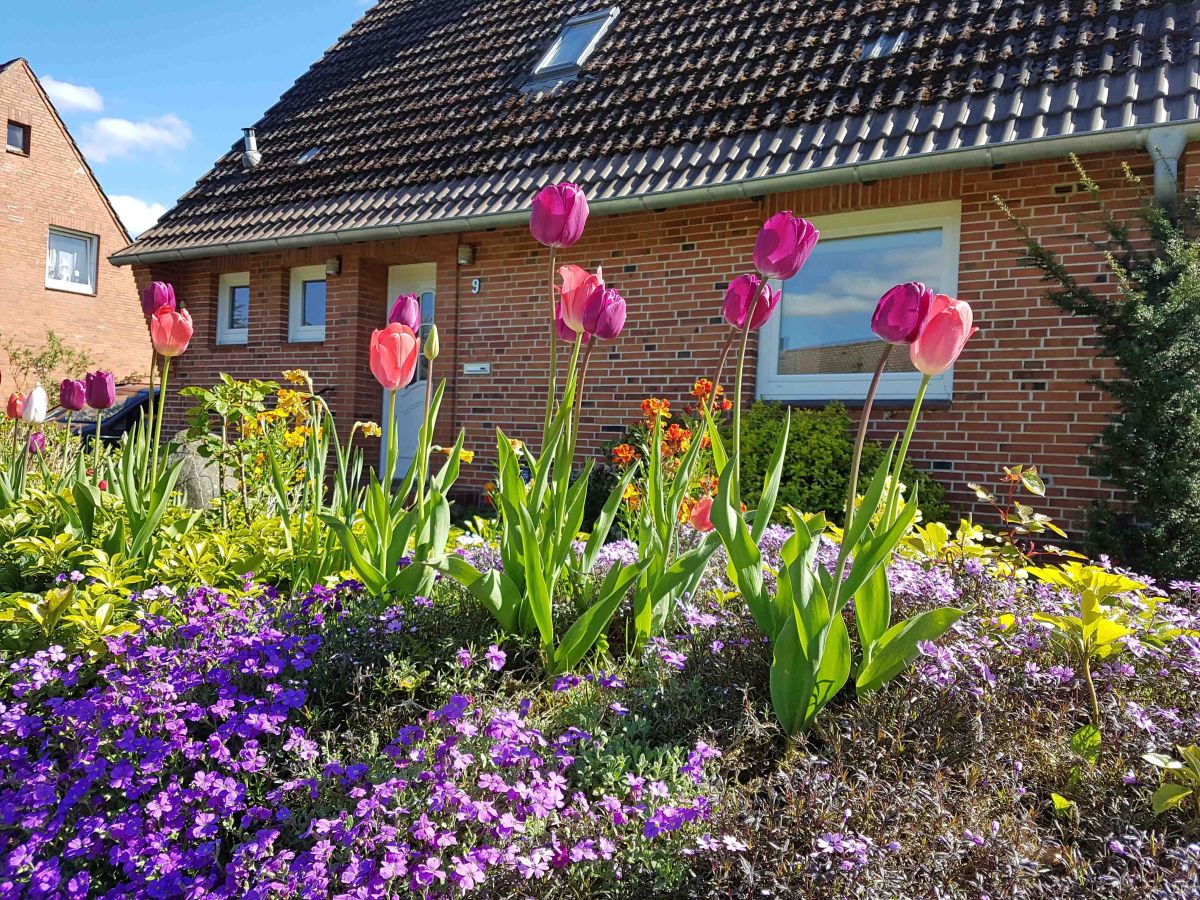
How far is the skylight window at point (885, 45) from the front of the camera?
20.2ft

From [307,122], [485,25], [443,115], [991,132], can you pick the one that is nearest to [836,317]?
[991,132]

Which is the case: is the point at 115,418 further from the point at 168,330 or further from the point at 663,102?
the point at 168,330

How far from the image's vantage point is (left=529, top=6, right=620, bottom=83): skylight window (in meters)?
8.04

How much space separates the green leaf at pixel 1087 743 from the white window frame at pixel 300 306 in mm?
8530

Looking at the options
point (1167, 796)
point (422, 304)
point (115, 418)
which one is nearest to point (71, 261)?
point (115, 418)

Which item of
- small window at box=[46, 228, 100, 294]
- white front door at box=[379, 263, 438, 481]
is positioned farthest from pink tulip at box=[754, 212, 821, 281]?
small window at box=[46, 228, 100, 294]

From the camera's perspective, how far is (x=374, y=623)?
6.96 ft

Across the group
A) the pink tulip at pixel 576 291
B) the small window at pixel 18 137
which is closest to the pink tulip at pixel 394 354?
the pink tulip at pixel 576 291

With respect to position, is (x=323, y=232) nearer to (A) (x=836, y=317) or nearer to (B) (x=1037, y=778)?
→ (A) (x=836, y=317)

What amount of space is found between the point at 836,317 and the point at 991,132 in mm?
1598

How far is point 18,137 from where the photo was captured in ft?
57.9

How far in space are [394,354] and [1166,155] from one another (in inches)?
174

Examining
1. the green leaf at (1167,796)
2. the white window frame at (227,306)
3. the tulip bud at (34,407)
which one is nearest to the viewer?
the green leaf at (1167,796)

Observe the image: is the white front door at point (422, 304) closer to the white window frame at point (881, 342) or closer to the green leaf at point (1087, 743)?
the white window frame at point (881, 342)
